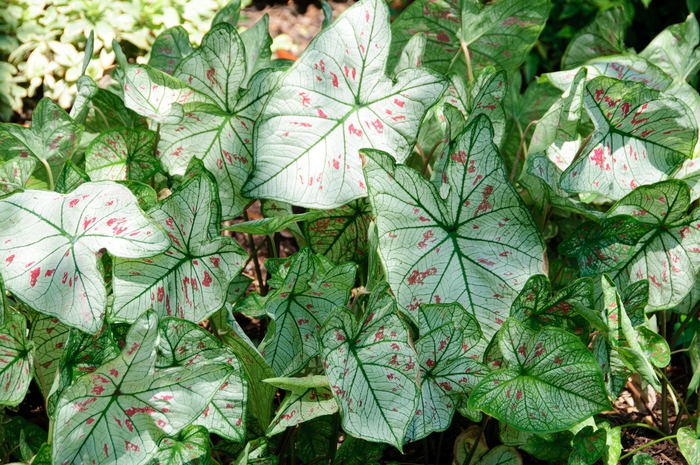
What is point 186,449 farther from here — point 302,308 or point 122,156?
point 122,156

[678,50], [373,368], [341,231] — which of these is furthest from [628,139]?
[373,368]

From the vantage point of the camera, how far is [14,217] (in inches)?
52.1

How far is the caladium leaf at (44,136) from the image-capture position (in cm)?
160

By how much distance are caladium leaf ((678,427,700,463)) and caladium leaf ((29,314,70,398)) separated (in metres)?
1.22

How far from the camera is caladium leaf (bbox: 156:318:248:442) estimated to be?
3.97 feet

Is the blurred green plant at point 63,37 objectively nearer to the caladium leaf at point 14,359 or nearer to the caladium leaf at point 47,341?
the caladium leaf at point 47,341

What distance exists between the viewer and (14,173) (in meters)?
1.51

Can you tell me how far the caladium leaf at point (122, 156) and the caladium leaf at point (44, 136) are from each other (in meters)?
0.07

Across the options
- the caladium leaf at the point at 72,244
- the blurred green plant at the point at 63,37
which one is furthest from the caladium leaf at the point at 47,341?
the blurred green plant at the point at 63,37

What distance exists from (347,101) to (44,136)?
69cm

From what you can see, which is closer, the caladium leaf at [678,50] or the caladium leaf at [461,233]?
the caladium leaf at [461,233]

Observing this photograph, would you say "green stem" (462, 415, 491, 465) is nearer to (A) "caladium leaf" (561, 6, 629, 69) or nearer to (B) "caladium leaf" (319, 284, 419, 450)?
(B) "caladium leaf" (319, 284, 419, 450)

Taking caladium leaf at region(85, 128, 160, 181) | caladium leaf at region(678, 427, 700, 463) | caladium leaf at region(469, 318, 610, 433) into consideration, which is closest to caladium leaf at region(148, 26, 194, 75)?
caladium leaf at region(85, 128, 160, 181)

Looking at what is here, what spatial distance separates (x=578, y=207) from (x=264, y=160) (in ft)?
2.10
